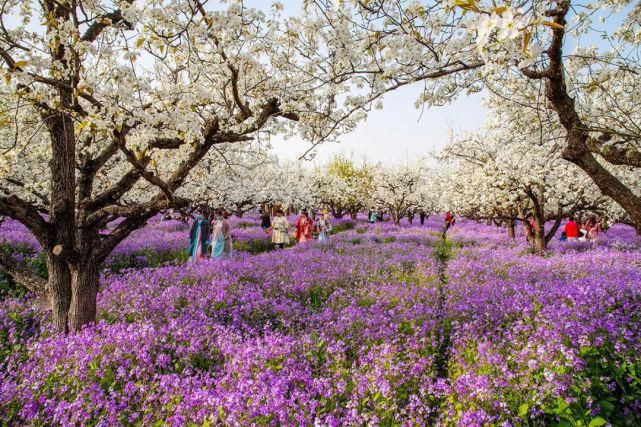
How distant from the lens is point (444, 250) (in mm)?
19703

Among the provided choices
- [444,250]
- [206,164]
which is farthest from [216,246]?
[444,250]

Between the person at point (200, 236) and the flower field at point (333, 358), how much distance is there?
5.98 meters

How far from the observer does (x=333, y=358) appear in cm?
548

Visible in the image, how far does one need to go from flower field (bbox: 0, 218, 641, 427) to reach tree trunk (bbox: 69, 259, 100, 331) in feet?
1.05

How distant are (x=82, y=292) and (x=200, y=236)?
29.9 ft

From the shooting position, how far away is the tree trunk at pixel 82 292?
6.43 m

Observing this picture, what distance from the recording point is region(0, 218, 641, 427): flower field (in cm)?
418

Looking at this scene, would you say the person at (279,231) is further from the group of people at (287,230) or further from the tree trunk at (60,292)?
the tree trunk at (60,292)

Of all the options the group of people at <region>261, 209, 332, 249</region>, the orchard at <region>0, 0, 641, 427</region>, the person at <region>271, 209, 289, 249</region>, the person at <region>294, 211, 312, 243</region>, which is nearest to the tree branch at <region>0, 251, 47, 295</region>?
the orchard at <region>0, 0, 641, 427</region>

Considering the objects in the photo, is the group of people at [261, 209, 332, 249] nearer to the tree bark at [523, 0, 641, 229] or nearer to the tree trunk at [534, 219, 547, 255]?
the tree trunk at [534, 219, 547, 255]

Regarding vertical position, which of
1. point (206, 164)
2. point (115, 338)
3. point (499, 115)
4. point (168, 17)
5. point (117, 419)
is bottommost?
point (117, 419)

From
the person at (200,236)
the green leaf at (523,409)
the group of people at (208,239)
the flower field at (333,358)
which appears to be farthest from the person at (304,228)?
the green leaf at (523,409)

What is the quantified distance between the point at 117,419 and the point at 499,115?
15672mm

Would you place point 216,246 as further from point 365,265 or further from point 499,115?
point 499,115
